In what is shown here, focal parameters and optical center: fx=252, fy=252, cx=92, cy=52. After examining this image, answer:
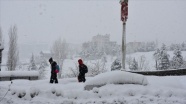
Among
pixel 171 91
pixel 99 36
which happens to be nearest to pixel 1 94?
pixel 171 91

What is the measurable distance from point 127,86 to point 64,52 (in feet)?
180

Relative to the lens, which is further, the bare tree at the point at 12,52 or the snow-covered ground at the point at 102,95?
the bare tree at the point at 12,52

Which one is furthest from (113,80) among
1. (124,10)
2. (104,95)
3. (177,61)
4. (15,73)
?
(177,61)

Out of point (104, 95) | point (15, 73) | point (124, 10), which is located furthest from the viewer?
point (15, 73)

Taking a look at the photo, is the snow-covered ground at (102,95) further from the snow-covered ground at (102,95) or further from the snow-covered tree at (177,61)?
the snow-covered tree at (177,61)

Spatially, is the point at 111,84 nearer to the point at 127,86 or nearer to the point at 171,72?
the point at 127,86

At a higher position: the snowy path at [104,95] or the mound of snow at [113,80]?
the mound of snow at [113,80]

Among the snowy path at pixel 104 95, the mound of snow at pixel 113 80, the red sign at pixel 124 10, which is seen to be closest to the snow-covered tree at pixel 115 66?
the red sign at pixel 124 10

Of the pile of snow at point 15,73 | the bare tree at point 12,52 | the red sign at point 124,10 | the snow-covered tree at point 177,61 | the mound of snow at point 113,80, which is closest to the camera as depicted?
the mound of snow at point 113,80

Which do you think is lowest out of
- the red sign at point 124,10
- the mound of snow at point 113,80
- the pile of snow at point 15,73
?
the pile of snow at point 15,73

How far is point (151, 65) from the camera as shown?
87125 millimetres

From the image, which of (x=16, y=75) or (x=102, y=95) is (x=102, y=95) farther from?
(x=16, y=75)

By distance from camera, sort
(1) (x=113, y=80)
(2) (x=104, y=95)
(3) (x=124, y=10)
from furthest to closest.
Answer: (3) (x=124, y=10)
(1) (x=113, y=80)
(2) (x=104, y=95)

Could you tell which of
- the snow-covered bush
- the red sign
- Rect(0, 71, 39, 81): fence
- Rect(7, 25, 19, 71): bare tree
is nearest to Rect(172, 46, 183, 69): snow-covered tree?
the snow-covered bush
